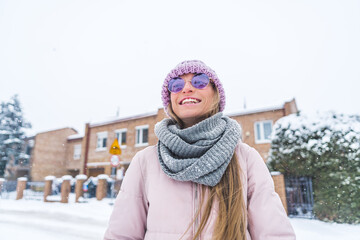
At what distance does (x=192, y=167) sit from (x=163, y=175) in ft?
0.69

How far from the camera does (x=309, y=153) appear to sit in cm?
692

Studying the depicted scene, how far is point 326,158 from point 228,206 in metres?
6.78

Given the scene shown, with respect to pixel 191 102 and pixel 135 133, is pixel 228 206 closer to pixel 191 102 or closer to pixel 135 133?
pixel 191 102

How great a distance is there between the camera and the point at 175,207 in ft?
4.00

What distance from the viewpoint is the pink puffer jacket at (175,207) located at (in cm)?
115

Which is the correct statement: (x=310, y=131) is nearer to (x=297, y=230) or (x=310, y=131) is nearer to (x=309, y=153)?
(x=309, y=153)

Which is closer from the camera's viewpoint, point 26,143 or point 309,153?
point 309,153

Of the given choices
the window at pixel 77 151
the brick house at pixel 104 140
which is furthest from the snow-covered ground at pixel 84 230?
the window at pixel 77 151

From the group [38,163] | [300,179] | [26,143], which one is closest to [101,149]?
[38,163]

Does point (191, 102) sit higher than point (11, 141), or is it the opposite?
point (11, 141)

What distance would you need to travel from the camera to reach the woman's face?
4.87ft

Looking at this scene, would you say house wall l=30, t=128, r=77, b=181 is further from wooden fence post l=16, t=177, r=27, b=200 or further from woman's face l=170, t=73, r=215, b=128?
woman's face l=170, t=73, r=215, b=128

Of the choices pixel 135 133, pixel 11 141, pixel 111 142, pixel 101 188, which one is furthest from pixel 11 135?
pixel 101 188

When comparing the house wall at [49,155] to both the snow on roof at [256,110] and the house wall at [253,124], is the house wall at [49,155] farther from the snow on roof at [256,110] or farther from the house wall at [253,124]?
the house wall at [253,124]
